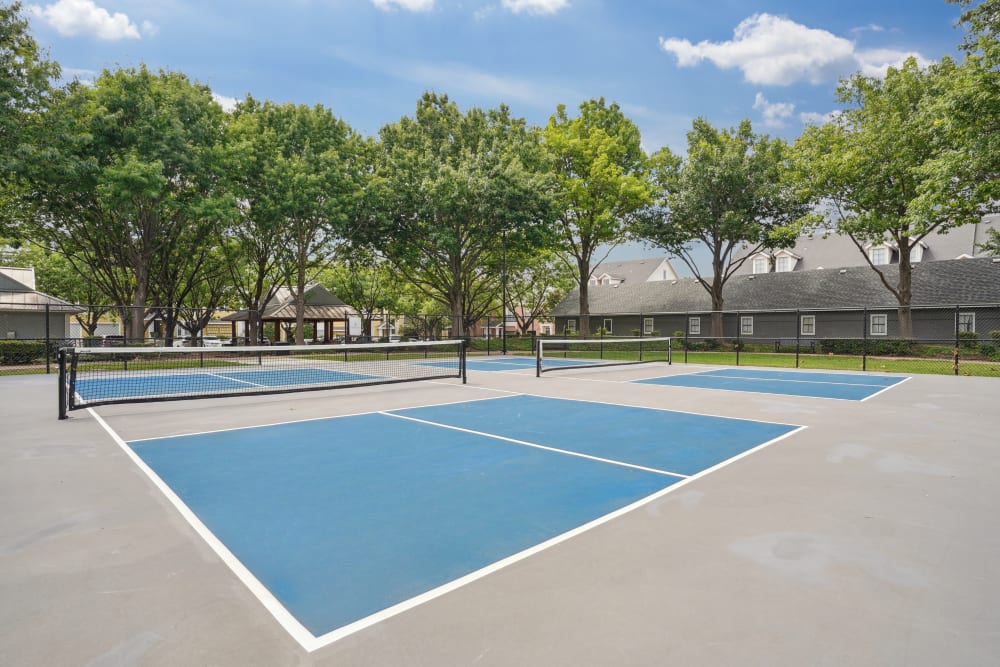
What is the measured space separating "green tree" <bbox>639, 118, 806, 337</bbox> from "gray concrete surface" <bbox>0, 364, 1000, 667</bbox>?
28864mm

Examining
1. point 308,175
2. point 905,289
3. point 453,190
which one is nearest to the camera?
point 308,175

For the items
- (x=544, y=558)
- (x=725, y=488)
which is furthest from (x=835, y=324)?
(x=544, y=558)

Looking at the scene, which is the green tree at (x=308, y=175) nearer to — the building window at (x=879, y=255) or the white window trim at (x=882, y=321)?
the white window trim at (x=882, y=321)

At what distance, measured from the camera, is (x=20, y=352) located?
20.9 m

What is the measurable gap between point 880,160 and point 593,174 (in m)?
14.5

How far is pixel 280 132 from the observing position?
2619 cm

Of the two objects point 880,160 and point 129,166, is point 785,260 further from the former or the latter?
point 129,166

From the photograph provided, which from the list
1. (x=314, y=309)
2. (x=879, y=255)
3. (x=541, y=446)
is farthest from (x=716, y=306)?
(x=541, y=446)

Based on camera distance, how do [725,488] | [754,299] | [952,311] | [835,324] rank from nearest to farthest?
[725,488], [952,311], [835,324], [754,299]

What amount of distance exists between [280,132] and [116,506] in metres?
26.1

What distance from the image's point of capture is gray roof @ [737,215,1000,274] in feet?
111

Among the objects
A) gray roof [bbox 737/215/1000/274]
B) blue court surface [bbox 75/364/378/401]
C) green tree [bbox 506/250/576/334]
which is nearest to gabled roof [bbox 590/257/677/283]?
green tree [bbox 506/250/576/334]

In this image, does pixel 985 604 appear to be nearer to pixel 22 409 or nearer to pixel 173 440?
pixel 173 440

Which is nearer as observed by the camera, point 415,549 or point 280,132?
point 415,549
